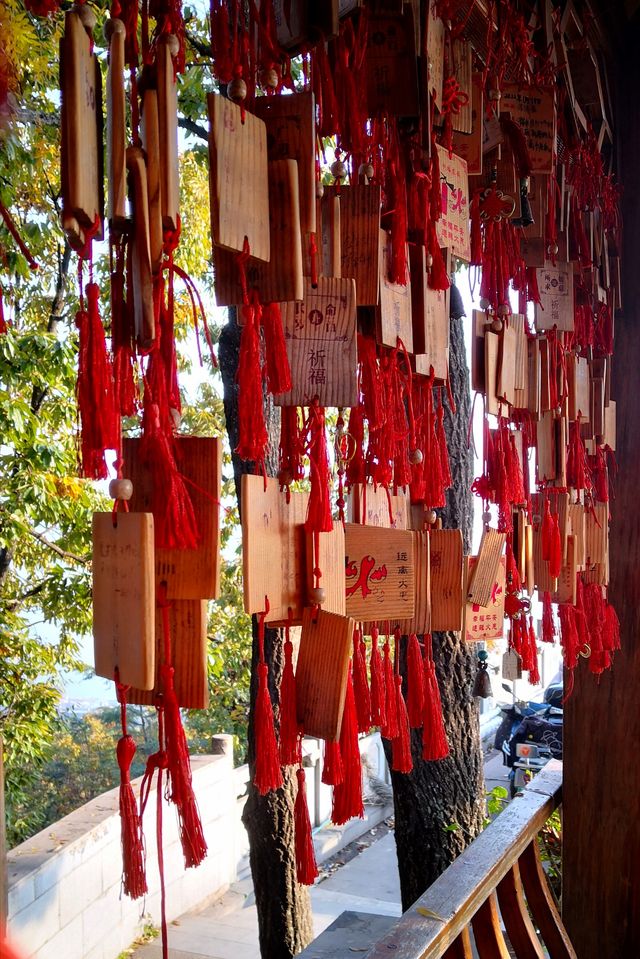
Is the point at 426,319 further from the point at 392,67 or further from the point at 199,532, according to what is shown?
the point at 199,532

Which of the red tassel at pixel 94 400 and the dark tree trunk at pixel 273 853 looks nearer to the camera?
the red tassel at pixel 94 400

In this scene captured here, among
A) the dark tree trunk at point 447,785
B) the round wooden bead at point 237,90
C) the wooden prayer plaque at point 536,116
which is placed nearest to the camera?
the round wooden bead at point 237,90

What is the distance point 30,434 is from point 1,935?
283cm

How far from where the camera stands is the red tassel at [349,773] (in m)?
0.74

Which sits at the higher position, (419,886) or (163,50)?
(163,50)

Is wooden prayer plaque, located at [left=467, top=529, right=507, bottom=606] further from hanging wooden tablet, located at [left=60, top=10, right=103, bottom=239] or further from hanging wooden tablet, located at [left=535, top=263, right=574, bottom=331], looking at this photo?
hanging wooden tablet, located at [left=60, top=10, right=103, bottom=239]

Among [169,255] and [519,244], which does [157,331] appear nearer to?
[169,255]

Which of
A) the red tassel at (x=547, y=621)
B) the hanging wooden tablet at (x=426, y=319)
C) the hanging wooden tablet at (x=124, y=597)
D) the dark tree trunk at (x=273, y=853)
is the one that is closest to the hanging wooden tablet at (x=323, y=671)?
the hanging wooden tablet at (x=124, y=597)

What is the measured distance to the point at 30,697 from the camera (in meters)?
3.72

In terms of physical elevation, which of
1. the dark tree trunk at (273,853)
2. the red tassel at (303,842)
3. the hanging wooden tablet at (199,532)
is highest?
the hanging wooden tablet at (199,532)

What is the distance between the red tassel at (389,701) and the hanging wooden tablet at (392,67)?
0.55 m

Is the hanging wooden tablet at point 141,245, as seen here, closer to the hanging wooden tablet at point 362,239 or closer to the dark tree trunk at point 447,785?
the hanging wooden tablet at point 362,239

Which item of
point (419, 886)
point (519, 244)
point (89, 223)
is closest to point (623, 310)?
point (519, 244)

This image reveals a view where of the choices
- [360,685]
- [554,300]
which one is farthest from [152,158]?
[554,300]
